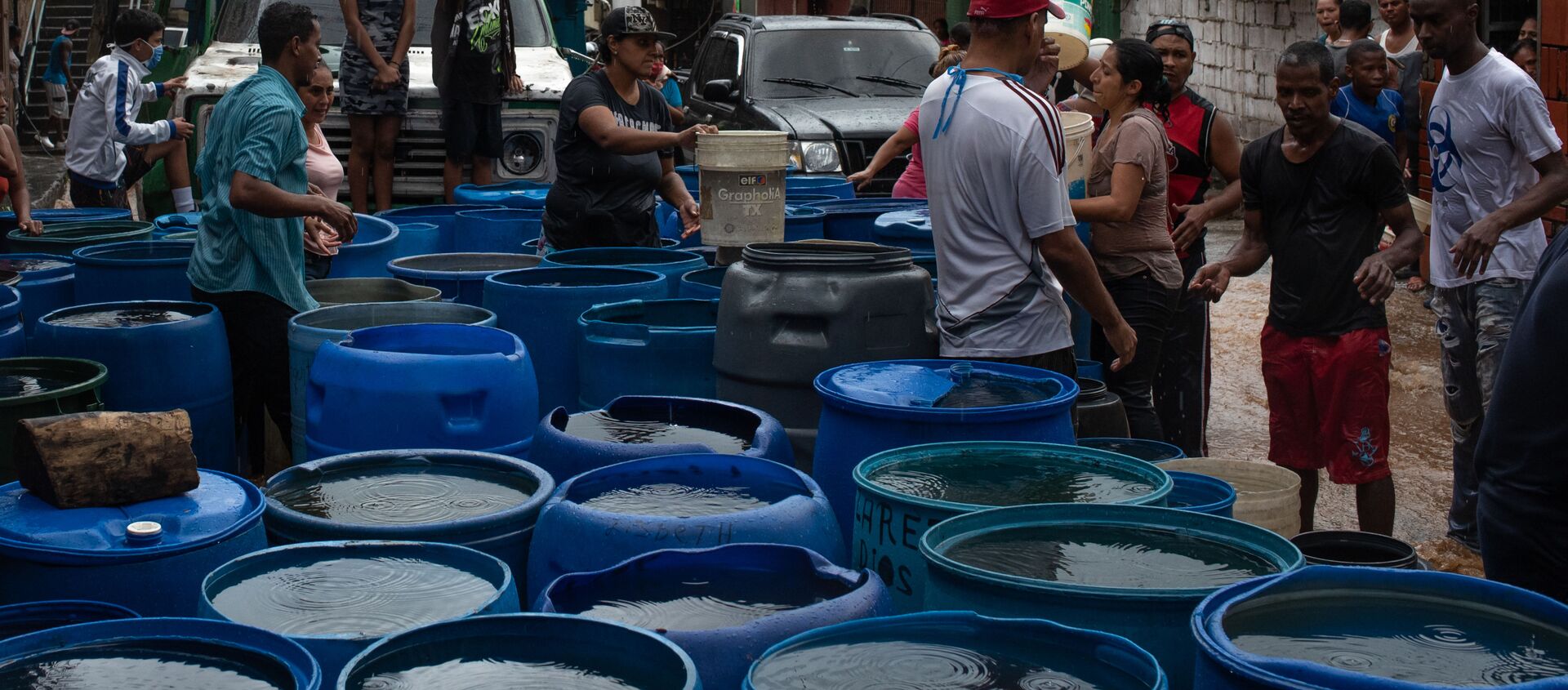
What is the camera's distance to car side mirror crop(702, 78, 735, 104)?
1100 cm

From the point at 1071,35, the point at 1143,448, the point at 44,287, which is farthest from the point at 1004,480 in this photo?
the point at 1071,35

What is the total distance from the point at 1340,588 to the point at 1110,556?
0.39 meters

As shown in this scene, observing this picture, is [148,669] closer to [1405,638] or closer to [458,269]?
[1405,638]

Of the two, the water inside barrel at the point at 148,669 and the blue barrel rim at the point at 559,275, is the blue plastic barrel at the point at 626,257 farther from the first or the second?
the water inside barrel at the point at 148,669

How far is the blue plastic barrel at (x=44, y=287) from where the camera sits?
5.30m

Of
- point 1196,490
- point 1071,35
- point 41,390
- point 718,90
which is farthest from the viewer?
point 718,90

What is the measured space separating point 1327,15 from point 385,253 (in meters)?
8.67

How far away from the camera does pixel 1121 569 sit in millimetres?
2207

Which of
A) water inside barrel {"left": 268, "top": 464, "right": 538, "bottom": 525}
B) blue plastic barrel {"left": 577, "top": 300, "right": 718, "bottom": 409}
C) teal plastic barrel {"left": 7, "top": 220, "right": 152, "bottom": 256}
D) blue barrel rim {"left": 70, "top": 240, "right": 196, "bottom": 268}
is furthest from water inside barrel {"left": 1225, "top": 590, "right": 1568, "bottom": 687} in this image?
teal plastic barrel {"left": 7, "top": 220, "right": 152, "bottom": 256}

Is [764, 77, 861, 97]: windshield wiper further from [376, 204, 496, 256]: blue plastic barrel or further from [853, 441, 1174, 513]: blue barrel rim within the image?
[853, 441, 1174, 513]: blue barrel rim

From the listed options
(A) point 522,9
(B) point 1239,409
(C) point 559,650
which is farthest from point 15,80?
(C) point 559,650

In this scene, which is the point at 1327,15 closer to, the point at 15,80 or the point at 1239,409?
the point at 1239,409

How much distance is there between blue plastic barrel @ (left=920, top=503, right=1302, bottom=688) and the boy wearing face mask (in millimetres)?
8459

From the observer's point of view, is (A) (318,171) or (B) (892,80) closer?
(A) (318,171)
